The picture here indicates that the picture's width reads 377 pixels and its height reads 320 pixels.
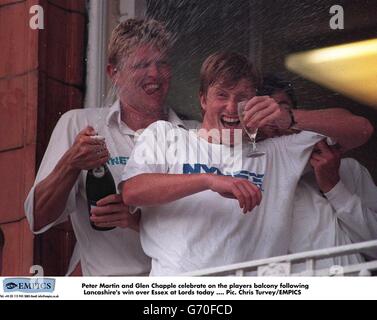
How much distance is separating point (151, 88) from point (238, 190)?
1.55 ft

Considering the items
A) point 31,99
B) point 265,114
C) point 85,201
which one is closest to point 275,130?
point 265,114

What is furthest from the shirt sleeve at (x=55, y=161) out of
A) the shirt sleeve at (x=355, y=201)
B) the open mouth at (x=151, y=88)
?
the shirt sleeve at (x=355, y=201)

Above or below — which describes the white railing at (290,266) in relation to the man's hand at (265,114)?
below

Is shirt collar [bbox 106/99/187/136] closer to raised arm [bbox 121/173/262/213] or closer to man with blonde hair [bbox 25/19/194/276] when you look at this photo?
man with blonde hair [bbox 25/19/194/276]

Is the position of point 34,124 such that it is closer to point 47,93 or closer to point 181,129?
point 47,93

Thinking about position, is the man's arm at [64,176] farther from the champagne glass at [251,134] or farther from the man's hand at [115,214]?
the champagne glass at [251,134]

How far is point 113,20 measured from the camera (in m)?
4.51

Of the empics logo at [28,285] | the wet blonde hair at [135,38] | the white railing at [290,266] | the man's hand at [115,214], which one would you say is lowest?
the empics logo at [28,285]

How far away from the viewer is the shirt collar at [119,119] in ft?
14.3

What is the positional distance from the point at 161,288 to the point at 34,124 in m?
0.70

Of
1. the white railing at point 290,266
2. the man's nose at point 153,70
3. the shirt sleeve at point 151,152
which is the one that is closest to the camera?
the white railing at point 290,266

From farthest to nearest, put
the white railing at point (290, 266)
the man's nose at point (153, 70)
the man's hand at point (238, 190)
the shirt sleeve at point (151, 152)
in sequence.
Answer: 1. the man's nose at point (153, 70)
2. the shirt sleeve at point (151, 152)
3. the man's hand at point (238, 190)
4. the white railing at point (290, 266)

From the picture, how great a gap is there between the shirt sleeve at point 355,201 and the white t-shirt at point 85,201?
0.55 metres

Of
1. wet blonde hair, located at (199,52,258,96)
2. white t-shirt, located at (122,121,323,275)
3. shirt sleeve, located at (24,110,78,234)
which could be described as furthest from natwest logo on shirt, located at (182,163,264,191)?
shirt sleeve, located at (24,110,78,234)
